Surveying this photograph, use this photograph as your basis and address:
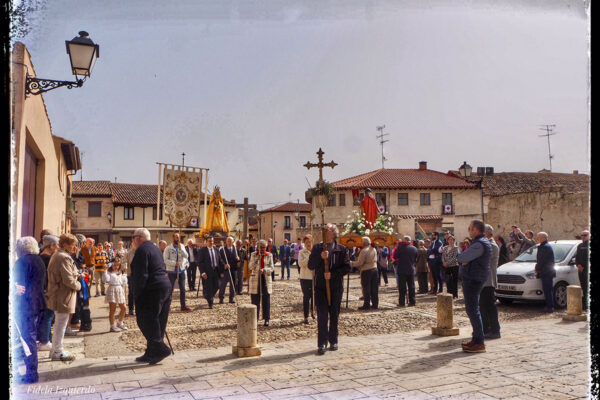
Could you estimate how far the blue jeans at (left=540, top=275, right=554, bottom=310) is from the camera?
10.9 meters

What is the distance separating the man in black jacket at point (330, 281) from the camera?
22.9 feet

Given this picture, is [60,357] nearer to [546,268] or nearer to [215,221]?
[546,268]

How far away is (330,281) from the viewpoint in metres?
7.19

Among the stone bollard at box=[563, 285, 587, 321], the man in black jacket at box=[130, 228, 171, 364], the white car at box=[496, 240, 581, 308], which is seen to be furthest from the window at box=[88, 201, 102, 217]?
the stone bollard at box=[563, 285, 587, 321]

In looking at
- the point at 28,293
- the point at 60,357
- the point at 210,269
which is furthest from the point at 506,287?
the point at 28,293

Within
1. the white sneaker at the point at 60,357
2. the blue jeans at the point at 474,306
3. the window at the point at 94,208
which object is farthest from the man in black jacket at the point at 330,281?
the window at the point at 94,208

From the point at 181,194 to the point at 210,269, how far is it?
6.76 meters

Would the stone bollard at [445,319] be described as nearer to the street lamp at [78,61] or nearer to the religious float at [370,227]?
the street lamp at [78,61]

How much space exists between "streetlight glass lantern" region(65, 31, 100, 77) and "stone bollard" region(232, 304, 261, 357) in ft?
13.1

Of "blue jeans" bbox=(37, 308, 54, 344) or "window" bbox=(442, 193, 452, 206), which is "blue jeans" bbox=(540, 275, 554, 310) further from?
"window" bbox=(442, 193, 452, 206)

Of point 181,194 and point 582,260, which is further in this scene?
point 181,194

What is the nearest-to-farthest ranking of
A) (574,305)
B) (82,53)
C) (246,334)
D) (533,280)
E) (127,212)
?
(246,334) → (82,53) → (574,305) → (533,280) → (127,212)

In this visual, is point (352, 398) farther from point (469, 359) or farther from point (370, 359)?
point (469, 359)

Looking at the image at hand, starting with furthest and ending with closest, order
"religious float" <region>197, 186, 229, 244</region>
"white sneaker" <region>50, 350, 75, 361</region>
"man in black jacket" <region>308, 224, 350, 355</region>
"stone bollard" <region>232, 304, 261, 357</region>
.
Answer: "religious float" <region>197, 186, 229, 244</region> < "man in black jacket" <region>308, 224, 350, 355</region> < "stone bollard" <region>232, 304, 261, 357</region> < "white sneaker" <region>50, 350, 75, 361</region>
